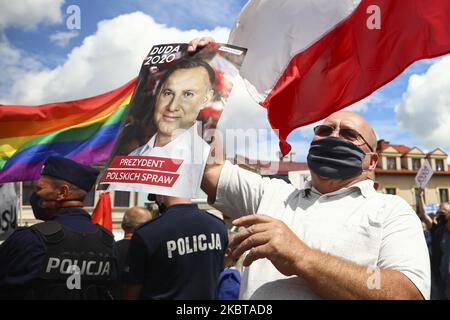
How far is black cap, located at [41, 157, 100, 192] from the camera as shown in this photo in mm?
3127

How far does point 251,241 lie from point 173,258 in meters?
1.60

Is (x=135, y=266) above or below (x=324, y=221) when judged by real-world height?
below

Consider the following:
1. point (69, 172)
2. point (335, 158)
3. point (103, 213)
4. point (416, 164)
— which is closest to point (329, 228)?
point (335, 158)

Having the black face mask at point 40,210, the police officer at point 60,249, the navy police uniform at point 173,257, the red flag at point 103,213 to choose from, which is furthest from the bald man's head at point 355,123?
the red flag at point 103,213

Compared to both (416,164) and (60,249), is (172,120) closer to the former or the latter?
(60,249)

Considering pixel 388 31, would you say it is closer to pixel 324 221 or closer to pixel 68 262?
pixel 324 221

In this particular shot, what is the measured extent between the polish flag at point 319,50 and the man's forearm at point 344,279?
155cm

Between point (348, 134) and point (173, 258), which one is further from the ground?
point (348, 134)

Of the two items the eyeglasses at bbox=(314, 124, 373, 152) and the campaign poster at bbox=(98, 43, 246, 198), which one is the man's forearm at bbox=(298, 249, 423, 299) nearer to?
the campaign poster at bbox=(98, 43, 246, 198)

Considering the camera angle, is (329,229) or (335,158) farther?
(335,158)

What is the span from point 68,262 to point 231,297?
4.18 ft

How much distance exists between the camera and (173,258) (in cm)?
289
